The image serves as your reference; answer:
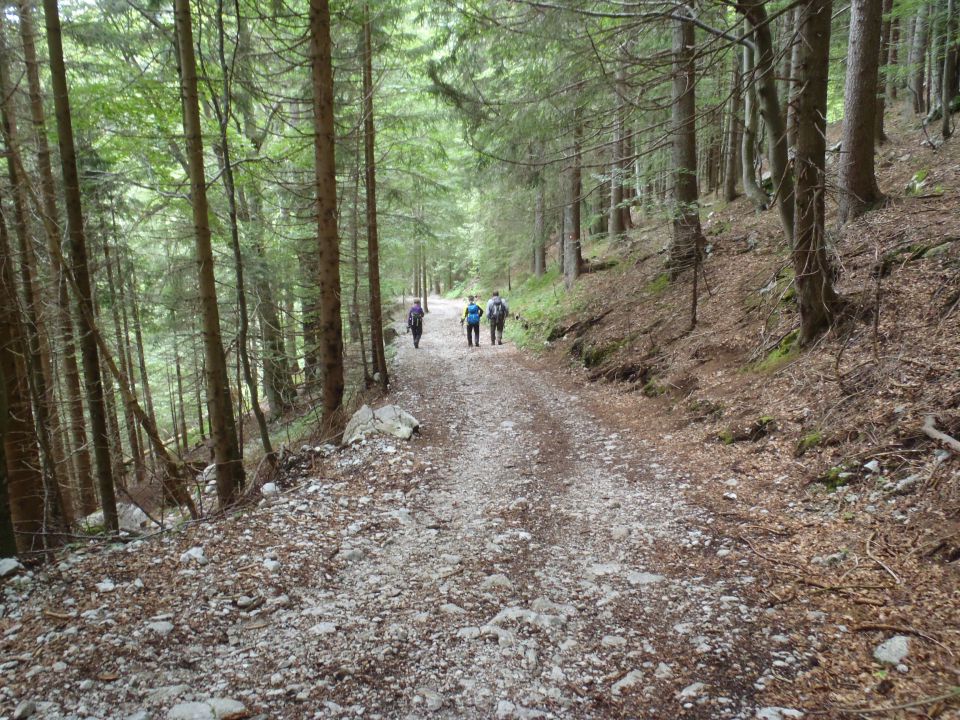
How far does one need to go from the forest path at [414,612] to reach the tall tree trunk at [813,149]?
11.1ft

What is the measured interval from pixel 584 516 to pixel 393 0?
9.99 meters

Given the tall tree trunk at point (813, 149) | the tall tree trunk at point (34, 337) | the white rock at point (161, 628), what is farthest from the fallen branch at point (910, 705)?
the tall tree trunk at point (34, 337)

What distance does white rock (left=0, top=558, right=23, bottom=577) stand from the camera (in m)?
3.77

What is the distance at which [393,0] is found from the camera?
31.1 ft

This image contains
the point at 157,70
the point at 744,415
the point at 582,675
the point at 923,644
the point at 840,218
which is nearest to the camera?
the point at 923,644

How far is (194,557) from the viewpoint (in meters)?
4.28

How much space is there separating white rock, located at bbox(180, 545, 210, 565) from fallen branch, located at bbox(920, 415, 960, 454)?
20.5 feet

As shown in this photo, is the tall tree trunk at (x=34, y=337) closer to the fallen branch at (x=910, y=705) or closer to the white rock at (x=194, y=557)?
the white rock at (x=194, y=557)

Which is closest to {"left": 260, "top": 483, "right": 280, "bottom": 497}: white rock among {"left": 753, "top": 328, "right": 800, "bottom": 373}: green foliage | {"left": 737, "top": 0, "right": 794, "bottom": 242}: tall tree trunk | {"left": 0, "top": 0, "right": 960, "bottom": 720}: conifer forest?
{"left": 0, "top": 0, "right": 960, "bottom": 720}: conifer forest

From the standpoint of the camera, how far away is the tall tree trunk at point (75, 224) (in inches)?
232

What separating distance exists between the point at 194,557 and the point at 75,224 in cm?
474

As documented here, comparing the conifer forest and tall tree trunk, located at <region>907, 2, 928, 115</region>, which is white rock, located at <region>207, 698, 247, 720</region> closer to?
the conifer forest

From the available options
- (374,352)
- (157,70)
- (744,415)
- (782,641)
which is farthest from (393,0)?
(782,641)

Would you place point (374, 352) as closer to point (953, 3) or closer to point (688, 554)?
point (688, 554)
